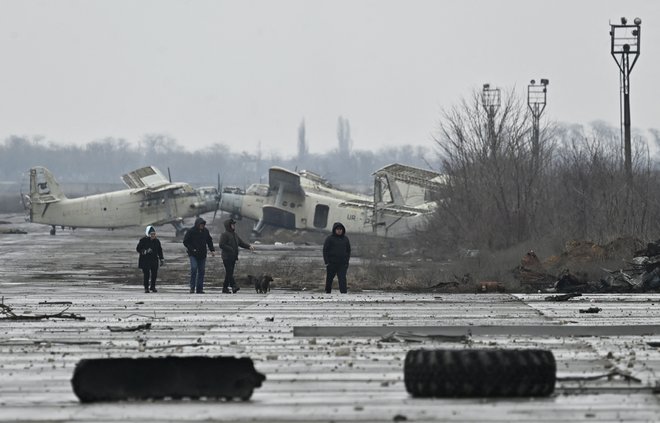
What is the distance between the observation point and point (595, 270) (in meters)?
27.5

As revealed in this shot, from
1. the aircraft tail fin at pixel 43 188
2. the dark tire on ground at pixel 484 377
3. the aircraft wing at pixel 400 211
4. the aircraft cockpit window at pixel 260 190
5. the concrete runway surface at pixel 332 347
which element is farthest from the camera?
the aircraft tail fin at pixel 43 188

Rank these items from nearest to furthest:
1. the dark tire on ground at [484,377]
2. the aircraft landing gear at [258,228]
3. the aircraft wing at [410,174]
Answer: the dark tire on ground at [484,377] → the aircraft wing at [410,174] → the aircraft landing gear at [258,228]

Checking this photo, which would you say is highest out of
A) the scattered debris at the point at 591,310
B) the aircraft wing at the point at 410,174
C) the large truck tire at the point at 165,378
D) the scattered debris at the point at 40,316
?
the aircraft wing at the point at 410,174

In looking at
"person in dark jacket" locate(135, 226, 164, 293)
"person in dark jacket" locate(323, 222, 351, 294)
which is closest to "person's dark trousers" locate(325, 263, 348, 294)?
"person in dark jacket" locate(323, 222, 351, 294)

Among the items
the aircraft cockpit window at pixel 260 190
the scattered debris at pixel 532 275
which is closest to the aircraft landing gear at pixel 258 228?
the aircraft cockpit window at pixel 260 190

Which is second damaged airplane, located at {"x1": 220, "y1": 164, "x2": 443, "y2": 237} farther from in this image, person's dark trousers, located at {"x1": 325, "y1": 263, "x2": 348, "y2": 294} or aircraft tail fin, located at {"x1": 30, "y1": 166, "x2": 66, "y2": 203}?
person's dark trousers, located at {"x1": 325, "y1": 263, "x2": 348, "y2": 294}

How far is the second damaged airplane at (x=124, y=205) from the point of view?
192ft

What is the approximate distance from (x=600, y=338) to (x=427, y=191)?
41.3 meters

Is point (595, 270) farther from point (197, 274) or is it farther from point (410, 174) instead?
point (410, 174)

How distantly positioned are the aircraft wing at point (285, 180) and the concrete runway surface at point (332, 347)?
3364cm

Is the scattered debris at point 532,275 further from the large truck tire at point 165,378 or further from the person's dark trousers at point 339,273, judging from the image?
the large truck tire at point 165,378

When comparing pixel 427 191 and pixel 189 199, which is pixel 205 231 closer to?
pixel 427 191

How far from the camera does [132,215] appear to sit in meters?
58.8

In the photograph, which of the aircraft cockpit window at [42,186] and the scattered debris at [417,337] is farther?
the aircraft cockpit window at [42,186]
